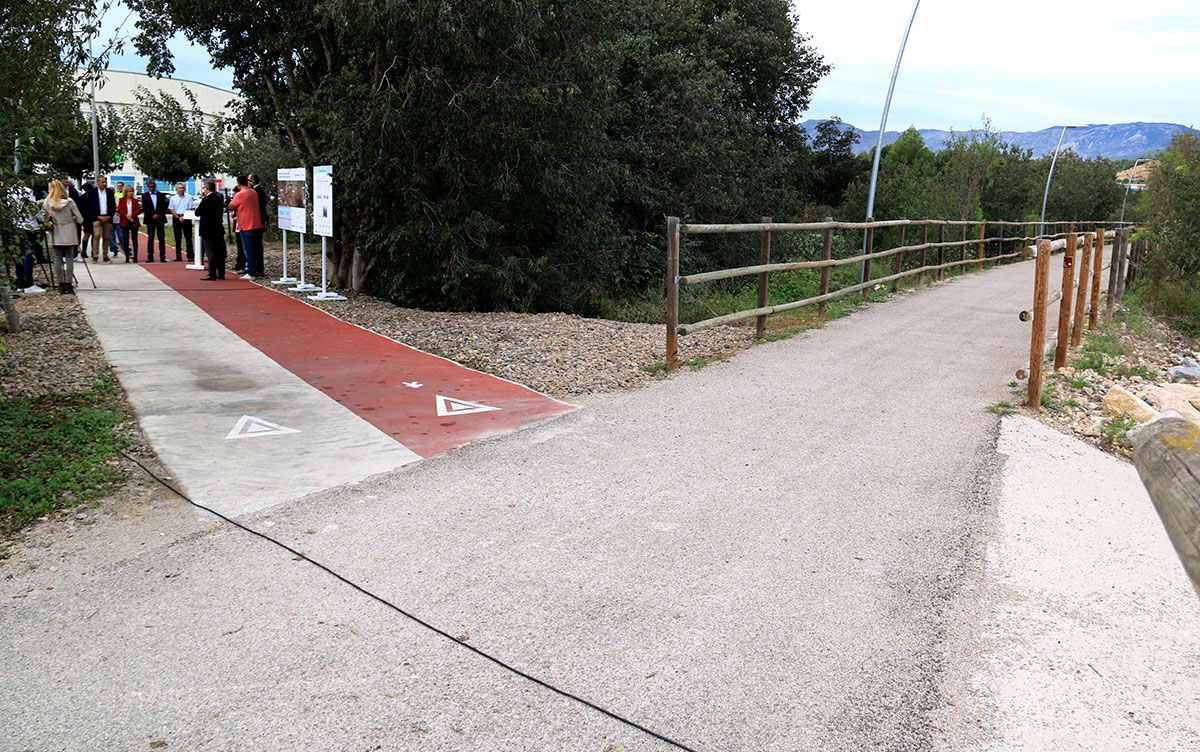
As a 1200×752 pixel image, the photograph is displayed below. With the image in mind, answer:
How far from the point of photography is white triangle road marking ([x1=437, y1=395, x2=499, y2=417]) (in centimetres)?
789

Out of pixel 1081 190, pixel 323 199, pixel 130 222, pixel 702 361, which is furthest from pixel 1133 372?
pixel 1081 190

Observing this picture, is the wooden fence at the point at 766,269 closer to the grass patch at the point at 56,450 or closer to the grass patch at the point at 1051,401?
the grass patch at the point at 1051,401

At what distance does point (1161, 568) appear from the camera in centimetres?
486

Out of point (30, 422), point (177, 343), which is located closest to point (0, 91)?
point (30, 422)

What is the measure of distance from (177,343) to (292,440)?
468cm

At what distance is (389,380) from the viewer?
30.2 feet

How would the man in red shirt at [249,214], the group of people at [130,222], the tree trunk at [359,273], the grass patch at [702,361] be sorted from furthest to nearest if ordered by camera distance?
1. the tree trunk at [359,273]
2. the man in red shirt at [249,214]
3. the group of people at [130,222]
4. the grass patch at [702,361]

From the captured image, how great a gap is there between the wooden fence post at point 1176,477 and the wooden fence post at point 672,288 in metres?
7.73

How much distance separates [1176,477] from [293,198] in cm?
1591

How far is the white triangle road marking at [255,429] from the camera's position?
7098mm

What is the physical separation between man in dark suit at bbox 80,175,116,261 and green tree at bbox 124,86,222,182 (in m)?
10.1

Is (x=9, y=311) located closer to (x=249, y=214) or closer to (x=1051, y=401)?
(x=249, y=214)

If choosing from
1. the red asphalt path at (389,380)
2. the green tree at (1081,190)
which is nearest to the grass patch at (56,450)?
the red asphalt path at (389,380)

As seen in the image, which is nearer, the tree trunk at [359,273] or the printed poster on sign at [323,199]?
the printed poster on sign at [323,199]
